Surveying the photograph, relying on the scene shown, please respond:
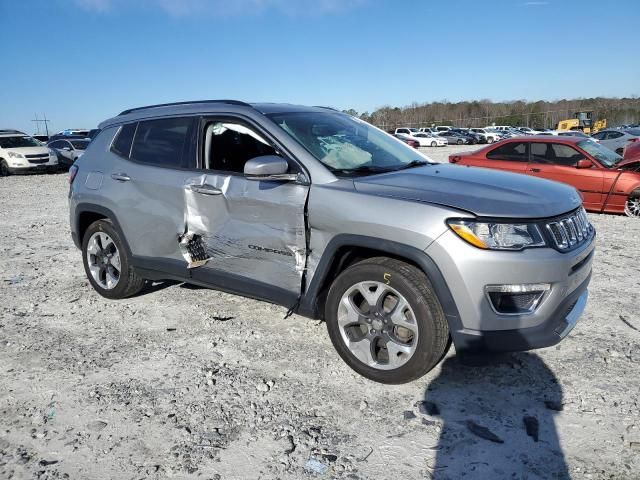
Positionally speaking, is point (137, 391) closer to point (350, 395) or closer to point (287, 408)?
point (287, 408)

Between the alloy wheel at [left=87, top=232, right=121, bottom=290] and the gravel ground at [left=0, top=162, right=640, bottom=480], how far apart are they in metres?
0.32

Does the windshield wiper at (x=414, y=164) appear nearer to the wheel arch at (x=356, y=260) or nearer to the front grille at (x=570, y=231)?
the wheel arch at (x=356, y=260)

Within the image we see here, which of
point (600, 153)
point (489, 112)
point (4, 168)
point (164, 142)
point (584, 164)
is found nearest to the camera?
point (164, 142)

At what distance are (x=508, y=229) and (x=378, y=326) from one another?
99 cm

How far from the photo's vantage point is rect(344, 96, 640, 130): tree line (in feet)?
260

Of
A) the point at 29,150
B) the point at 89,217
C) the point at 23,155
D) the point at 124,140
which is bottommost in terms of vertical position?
the point at 89,217

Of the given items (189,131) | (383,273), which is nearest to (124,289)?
(189,131)

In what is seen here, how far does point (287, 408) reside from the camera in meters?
3.10

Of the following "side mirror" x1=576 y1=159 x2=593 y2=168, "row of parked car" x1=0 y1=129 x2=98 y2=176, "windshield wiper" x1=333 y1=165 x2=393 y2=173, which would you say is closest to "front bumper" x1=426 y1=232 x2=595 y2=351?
"windshield wiper" x1=333 y1=165 x2=393 y2=173

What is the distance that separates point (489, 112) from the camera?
308ft

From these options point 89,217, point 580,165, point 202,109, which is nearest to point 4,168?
point 89,217

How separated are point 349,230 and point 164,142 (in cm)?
204

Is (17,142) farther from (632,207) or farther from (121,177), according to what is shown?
(632,207)

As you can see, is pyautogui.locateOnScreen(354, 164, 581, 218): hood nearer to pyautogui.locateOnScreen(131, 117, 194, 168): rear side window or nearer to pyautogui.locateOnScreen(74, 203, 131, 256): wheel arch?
pyautogui.locateOnScreen(131, 117, 194, 168): rear side window
